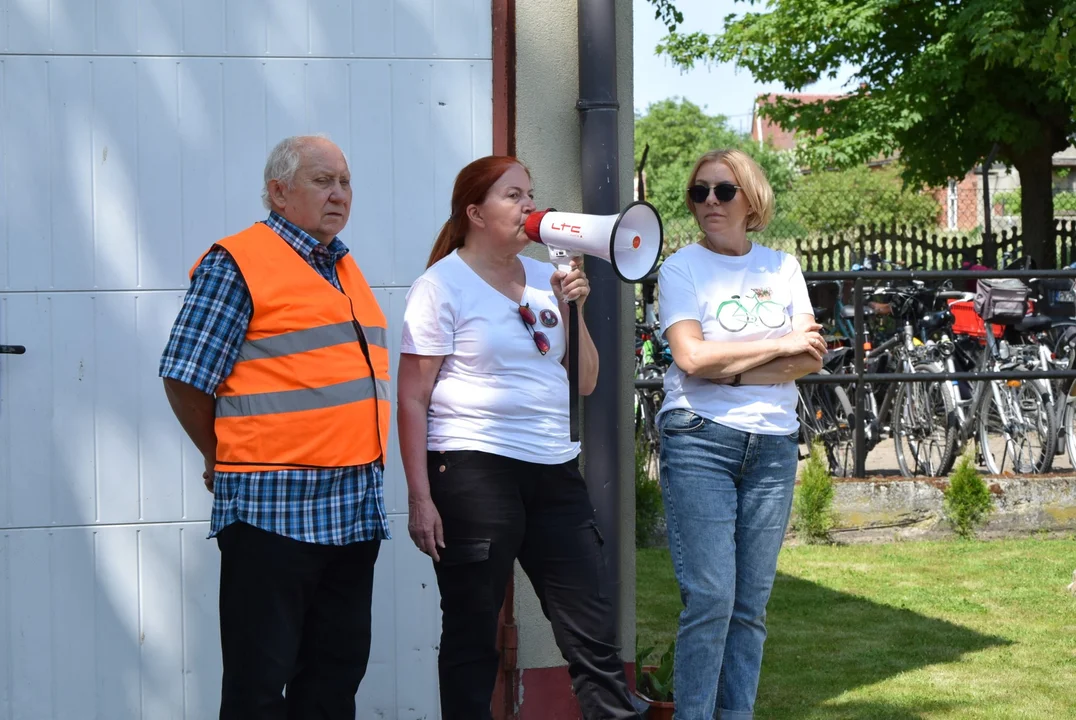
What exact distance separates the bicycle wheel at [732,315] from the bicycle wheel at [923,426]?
18.2 feet

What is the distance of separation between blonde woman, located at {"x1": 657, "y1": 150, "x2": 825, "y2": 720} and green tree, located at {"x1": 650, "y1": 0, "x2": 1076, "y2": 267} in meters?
13.3

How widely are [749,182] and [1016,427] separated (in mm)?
5628

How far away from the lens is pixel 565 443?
3.46 m

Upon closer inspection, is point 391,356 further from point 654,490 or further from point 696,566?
point 654,490

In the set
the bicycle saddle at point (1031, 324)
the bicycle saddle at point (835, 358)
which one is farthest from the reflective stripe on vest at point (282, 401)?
the bicycle saddle at point (835, 358)

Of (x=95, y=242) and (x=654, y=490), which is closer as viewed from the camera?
(x=95, y=242)

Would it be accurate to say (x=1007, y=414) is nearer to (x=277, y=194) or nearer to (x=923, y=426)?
(x=923, y=426)

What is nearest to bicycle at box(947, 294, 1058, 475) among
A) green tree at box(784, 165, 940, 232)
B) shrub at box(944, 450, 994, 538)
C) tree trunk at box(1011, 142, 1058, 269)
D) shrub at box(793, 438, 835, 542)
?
shrub at box(944, 450, 994, 538)

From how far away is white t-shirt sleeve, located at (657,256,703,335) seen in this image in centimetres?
369

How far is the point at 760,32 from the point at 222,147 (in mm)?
17427

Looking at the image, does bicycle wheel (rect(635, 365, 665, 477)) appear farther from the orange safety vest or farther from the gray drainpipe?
the orange safety vest

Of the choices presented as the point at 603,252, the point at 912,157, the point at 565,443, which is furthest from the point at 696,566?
the point at 912,157

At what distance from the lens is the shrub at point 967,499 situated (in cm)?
768

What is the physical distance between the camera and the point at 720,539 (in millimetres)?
3666
